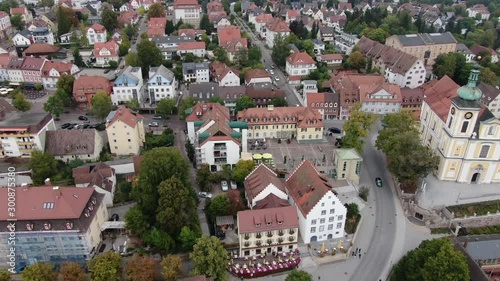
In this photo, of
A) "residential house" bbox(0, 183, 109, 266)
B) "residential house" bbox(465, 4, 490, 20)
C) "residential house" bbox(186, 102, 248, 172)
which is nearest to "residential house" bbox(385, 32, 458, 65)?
"residential house" bbox(186, 102, 248, 172)

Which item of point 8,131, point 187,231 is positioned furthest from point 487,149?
point 8,131

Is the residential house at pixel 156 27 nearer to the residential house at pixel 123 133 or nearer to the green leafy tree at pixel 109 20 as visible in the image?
the green leafy tree at pixel 109 20

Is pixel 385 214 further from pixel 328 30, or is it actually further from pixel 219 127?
pixel 328 30

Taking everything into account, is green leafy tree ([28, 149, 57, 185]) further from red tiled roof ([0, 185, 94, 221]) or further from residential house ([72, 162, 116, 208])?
red tiled roof ([0, 185, 94, 221])

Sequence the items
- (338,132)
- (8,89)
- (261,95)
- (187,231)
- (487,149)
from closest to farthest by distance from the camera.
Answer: (187,231) → (487,149) → (338,132) → (261,95) → (8,89)

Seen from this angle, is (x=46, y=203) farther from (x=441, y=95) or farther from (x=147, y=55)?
(x=441, y=95)

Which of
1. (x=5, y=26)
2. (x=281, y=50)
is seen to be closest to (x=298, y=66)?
(x=281, y=50)
